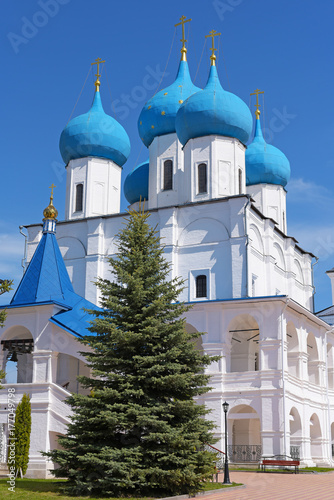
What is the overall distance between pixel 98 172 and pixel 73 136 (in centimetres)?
182

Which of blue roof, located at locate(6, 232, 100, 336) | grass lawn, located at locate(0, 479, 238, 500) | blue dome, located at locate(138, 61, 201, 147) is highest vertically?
blue dome, located at locate(138, 61, 201, 147)

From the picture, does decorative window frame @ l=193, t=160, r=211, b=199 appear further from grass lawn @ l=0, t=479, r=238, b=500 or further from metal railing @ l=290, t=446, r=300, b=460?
grass lawn @ l=0, t=479, r=238, b=500

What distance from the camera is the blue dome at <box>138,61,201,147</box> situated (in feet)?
87.5

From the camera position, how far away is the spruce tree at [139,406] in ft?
36.6

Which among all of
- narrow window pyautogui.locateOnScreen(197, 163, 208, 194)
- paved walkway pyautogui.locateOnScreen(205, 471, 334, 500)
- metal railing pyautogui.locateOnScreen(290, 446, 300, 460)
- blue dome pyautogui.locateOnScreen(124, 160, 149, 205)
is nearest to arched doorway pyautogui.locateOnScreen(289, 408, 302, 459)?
metal railing pyautogui.locateOnScreen(290, 446, 300, 460)

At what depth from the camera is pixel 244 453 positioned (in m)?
20.5

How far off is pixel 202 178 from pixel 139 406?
14.1 metres

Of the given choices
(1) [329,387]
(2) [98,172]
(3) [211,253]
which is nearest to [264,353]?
(3) [211,253]

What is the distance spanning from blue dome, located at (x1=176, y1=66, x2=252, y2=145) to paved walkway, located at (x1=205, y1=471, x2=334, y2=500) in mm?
12722

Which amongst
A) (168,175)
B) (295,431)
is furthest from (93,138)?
(295,431)

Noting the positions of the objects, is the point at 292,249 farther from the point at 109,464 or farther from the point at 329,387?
the point at 109,464

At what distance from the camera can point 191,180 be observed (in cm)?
2434

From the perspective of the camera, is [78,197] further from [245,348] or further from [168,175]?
[245,348]

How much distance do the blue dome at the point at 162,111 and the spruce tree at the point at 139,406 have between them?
14.3 m
